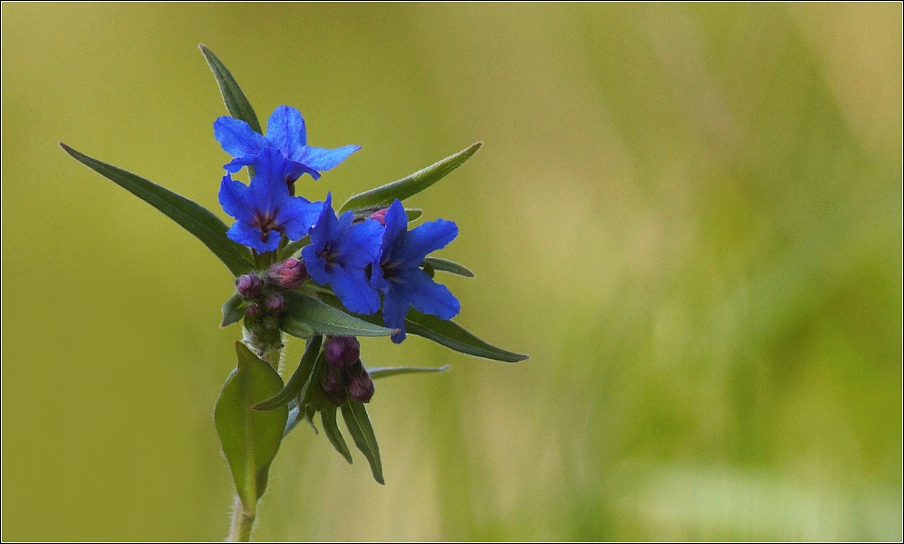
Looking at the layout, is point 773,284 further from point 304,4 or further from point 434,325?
point 304,4

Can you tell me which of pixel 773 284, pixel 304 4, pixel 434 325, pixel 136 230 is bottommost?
pixel 434 325

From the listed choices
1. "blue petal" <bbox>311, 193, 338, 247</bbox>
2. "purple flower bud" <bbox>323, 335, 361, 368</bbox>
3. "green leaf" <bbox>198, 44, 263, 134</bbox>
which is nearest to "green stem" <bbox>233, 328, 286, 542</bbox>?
"purple flower bud" <bbox>323, 335, 361, 368</bbox>

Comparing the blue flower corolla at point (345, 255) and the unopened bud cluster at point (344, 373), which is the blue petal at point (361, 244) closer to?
the blue flower corolla at point (345, 255)

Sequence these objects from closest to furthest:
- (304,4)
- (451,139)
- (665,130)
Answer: (665,130) → (451,139) → (304,4)

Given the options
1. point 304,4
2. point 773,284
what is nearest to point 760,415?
point 773,284

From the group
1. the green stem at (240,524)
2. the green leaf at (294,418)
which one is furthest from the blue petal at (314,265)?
the green stem at (240,524)

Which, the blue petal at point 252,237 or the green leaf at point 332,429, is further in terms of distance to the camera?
the green leaf at point 332,429

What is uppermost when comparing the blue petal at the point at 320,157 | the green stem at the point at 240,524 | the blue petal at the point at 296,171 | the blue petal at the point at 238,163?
the blue petal at the point at 320,157
